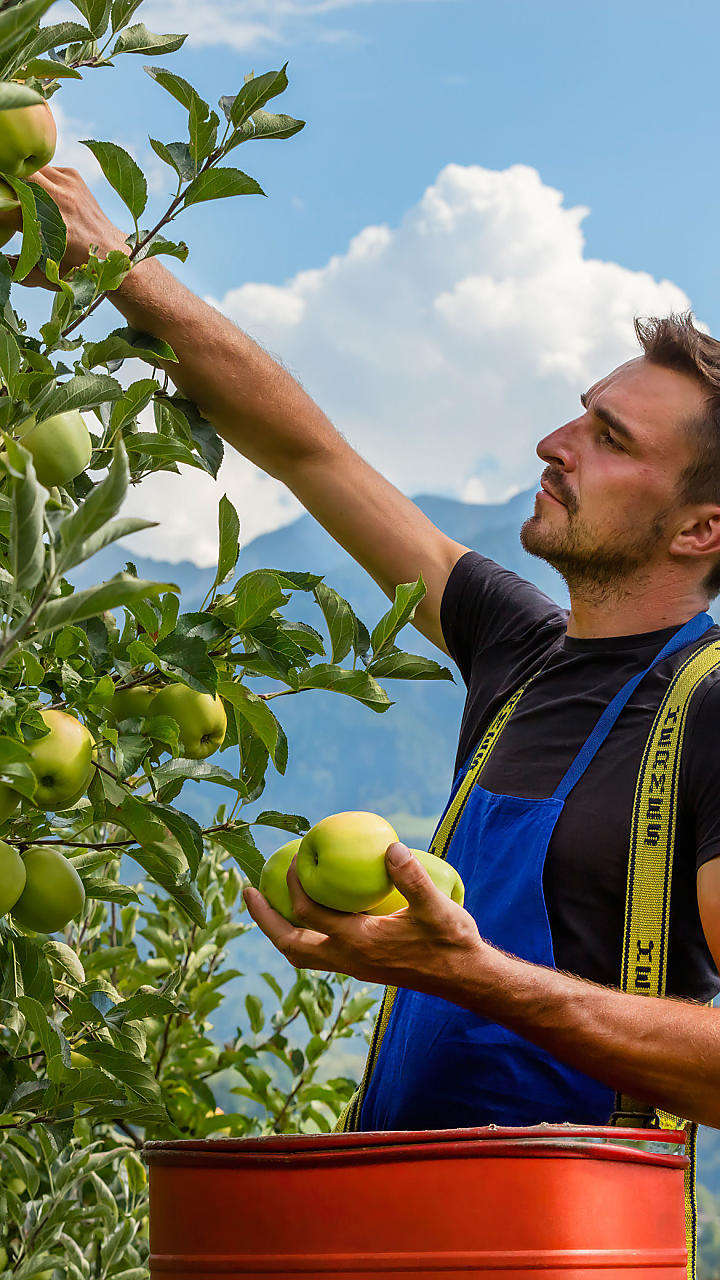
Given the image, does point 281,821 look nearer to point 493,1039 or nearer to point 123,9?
point 493,1039

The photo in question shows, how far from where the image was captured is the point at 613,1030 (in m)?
1.06

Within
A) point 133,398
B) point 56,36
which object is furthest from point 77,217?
point 133,398

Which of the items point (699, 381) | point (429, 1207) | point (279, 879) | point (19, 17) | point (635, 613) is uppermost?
point (699, 381)

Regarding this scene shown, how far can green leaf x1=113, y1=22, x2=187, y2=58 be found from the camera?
3.37 ft

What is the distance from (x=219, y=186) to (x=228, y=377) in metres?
0.41

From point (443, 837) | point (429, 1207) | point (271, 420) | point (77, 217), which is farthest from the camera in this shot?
point (271, 420)

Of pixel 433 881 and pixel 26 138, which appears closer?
pixel 26 138

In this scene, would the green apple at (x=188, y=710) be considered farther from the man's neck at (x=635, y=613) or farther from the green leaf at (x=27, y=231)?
the man's neck at (x=635, y=613)

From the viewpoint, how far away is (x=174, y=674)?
926 mm

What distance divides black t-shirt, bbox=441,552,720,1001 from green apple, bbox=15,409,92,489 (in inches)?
27.8

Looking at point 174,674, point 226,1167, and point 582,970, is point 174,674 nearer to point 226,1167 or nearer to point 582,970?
point 226,1167

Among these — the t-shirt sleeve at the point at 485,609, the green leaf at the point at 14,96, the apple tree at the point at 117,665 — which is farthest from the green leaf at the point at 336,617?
the t-shirt sleeve at the point at 485,609

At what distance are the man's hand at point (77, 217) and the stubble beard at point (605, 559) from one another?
71 cm

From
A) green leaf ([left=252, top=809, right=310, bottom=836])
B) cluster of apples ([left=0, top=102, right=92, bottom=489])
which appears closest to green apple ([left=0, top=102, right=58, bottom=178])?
cluster of apples ([left=0, top=102, right=92, bottom=489])
